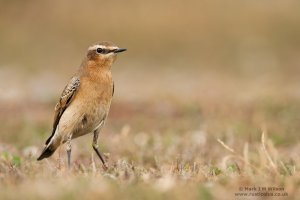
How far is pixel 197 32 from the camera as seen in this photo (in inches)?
1232

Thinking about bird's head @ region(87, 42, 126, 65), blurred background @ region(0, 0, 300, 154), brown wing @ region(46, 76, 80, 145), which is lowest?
brown wing @ region(46, 76, 80, 145)

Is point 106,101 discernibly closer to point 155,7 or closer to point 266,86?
point 266,86

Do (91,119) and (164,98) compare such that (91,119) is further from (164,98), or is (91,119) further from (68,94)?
(164,98)

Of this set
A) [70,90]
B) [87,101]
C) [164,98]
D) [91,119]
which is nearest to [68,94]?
[70,90]

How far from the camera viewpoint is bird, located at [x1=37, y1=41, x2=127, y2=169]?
9508 mm

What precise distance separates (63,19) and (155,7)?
12.3 ft

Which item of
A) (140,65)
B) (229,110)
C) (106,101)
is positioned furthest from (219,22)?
(106,101)

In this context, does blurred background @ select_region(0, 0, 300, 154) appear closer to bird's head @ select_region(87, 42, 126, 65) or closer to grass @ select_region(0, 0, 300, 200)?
grass @ select_region(0, 0, 300, 200)

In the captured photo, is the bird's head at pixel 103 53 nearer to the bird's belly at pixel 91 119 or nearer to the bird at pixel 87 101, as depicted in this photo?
the bird at pixel 87 101

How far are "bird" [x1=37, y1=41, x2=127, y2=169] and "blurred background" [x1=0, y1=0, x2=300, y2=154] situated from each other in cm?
572

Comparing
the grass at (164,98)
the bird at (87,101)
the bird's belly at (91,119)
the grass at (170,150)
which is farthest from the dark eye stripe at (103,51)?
the grass at (164,98)

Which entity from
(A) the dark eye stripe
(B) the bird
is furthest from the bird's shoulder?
(A) the dark eye stripe

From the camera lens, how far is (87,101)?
31.2 ft

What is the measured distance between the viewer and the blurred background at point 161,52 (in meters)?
17.1
